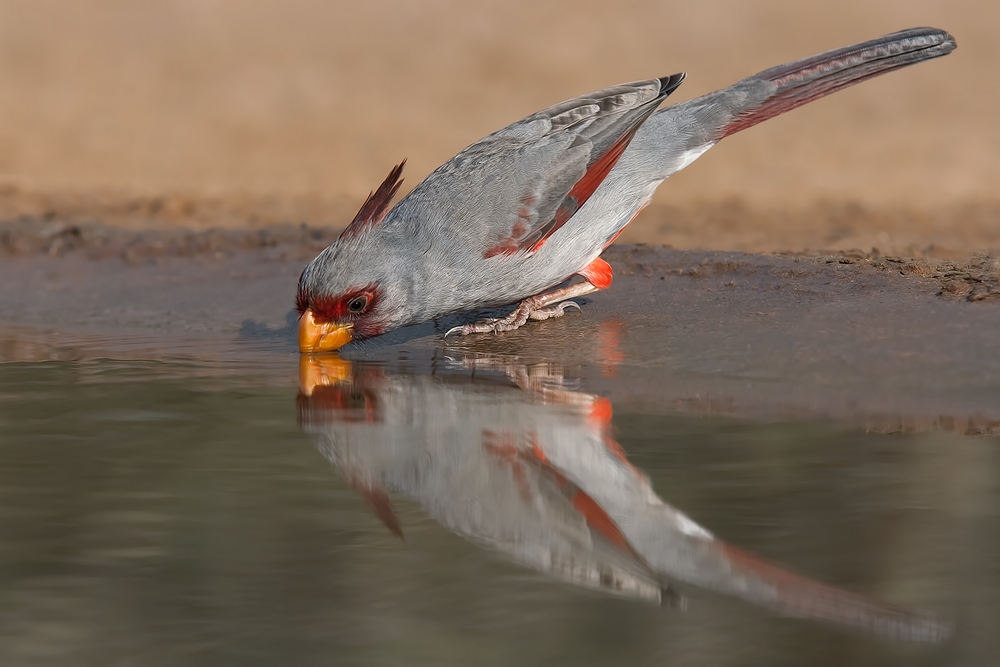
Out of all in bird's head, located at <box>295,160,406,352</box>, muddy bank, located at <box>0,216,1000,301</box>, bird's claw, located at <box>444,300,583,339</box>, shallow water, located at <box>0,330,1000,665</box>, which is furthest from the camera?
muddy bank, located at <box>0,216,1000,301</box>

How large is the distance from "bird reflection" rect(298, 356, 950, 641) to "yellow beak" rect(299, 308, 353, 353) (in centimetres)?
21

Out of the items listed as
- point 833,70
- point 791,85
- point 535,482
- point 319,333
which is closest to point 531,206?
point 319,333

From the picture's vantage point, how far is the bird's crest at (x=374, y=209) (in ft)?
21.3

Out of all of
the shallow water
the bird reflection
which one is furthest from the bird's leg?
the shallow water

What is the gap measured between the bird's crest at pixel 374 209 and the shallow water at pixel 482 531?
3.04 feet

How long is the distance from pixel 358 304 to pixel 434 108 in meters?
5.63

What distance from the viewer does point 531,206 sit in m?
6.58

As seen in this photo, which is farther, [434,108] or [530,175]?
[434,108]

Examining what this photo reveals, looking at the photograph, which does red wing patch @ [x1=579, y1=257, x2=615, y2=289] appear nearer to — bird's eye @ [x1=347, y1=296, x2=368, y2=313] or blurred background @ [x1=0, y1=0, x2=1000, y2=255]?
bird's eye @ [x1=347, y1=296, x2=368, y2=313]

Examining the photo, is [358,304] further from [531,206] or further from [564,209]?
[564,209]

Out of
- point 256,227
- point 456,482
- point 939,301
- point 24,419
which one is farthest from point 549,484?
point 256,227

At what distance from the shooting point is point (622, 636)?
3.43 m

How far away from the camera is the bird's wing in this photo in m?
6.54

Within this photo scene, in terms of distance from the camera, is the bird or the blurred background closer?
the bird
